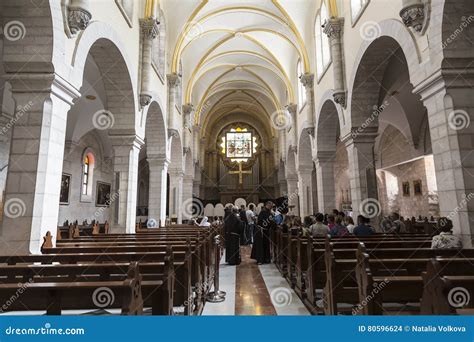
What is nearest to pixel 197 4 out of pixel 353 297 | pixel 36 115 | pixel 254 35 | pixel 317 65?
pixel 254 35

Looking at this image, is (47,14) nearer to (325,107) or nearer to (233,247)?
(233,247)

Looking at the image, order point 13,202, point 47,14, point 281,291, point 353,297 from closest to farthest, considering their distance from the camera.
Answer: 1. point 353,297
2. point 13,202
3. point 47,14
4. point 281,291

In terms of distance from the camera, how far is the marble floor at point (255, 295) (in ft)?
14.4

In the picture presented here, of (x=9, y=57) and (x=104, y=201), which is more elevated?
A: (x=9, y=57)

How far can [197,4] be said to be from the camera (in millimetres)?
12445

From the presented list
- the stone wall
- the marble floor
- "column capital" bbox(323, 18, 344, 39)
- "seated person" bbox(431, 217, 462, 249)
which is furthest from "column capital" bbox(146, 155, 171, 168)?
"seated person" bbox(431, 217, 462, 249)

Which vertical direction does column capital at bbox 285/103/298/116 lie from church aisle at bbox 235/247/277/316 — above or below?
above

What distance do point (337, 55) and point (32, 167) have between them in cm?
876

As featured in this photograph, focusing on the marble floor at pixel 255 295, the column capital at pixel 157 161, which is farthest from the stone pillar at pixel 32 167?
the column capital at pixel 157 161

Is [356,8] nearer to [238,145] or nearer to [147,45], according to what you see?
[147,45]

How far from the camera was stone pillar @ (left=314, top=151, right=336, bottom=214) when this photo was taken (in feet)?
37.9

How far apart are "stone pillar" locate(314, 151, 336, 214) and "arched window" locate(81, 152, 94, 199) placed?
11.3 meters

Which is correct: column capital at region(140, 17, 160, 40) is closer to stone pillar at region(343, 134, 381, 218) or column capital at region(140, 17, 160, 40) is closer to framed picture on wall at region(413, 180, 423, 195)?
stone pillar at region(343, 134, 381, 218)
